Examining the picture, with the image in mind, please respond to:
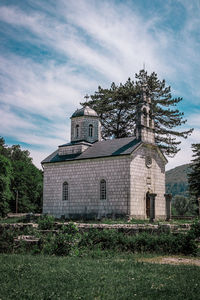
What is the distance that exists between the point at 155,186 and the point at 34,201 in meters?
24.6

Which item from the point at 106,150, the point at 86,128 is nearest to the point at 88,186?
the point at 106,150

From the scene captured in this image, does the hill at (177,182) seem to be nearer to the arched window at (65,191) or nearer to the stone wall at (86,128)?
the stone wall at (86,128)

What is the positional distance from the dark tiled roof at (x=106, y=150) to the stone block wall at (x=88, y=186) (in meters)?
0.45

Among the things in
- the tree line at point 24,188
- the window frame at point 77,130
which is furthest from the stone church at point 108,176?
the tree line at point 24,188

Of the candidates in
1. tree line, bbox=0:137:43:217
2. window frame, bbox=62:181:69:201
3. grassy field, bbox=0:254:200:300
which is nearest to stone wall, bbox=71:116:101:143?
window frame, bbox=62:181:69:201

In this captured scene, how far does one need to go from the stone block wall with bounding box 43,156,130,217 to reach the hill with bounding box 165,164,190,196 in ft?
393

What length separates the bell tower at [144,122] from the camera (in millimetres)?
28875

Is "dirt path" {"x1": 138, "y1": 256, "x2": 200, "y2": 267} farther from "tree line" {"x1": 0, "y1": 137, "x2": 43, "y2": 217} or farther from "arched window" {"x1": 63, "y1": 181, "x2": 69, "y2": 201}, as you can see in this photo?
"tree line" {"x1": 0, "y1": 137, "x2": 43, "y2": 217}

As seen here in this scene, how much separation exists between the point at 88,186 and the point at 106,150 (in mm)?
3476

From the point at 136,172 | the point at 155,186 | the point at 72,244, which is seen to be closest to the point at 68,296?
the point at 72,244

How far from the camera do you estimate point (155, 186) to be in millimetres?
29422

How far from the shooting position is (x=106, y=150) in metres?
29.2

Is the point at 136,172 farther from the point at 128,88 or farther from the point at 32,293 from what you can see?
the point at 32,293

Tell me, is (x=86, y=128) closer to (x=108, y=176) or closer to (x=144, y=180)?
(x=108, y=176)
